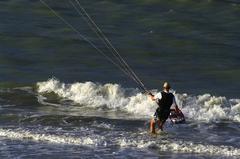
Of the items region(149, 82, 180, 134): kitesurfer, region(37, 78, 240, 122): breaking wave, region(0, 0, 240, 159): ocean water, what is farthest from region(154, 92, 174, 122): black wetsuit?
region(37, 78, 240, 122): breaking wave

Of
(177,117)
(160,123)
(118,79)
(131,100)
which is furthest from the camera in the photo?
(118,79)

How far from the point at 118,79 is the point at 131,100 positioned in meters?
2.87

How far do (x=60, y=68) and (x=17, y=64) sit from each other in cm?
178

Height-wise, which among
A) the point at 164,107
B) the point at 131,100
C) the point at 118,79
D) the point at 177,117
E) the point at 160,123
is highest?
the point at 118,79

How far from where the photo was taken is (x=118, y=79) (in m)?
27.4

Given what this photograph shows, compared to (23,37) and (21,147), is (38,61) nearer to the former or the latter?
(23,37)

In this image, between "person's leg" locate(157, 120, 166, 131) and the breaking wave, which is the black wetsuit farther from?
the breaking wave

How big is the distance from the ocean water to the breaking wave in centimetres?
4

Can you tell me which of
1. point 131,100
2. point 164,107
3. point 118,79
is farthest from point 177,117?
point 118,79

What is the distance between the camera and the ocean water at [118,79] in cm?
1945

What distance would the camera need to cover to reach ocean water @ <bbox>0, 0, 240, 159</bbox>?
19.5 meters

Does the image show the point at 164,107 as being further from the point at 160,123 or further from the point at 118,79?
the point at 118,79

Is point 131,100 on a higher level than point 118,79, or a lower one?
lower

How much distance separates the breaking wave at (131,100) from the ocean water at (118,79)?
36 mm
